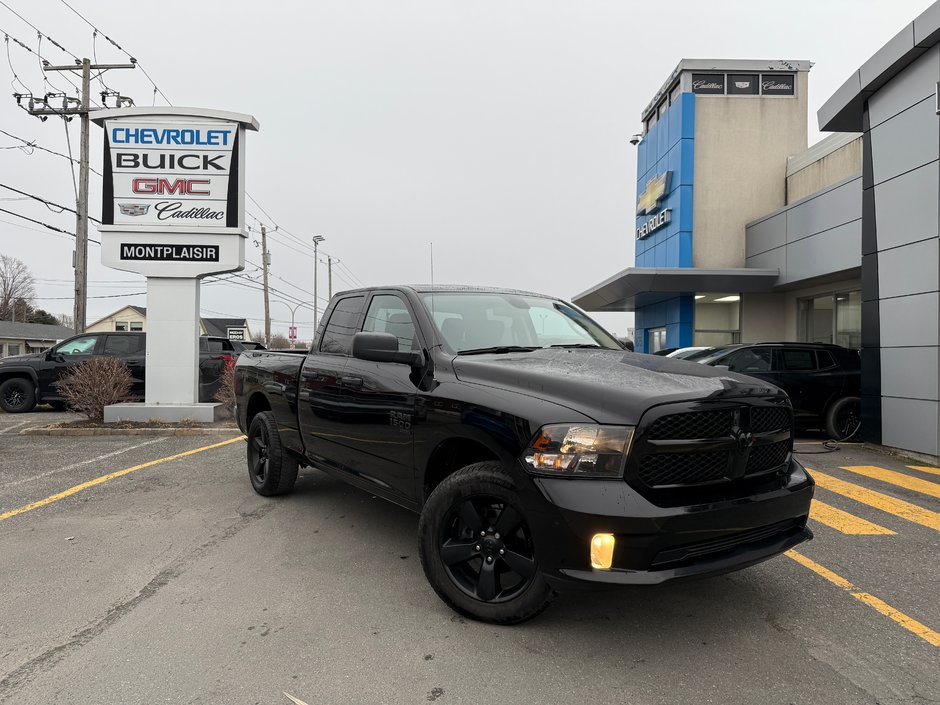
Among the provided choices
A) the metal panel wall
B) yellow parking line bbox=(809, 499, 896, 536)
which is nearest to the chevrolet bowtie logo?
the metal panel wall

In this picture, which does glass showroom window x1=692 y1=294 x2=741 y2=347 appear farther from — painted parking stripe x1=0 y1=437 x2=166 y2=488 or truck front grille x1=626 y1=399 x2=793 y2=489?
truck front grille x1=626 y1=399 x2=793 y2=489

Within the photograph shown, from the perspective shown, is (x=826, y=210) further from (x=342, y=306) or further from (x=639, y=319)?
(x=342, y=306)

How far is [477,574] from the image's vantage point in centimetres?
306

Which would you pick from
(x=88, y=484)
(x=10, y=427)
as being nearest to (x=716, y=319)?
(x=88, y=484)

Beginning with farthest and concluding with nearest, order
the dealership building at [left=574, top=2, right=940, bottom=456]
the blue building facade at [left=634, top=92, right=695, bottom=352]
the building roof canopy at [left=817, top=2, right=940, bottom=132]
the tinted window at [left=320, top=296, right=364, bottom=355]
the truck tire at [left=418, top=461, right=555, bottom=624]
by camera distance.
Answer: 1. the blue building facade at [left=634, top=92, right=695, bottom=352]
2. the dealership building at [left=574, top=2, right=940, bottom=456]
3. the building roof canopy at [left=817, top=2, right=940, bottom=132]
4. the tinted window at [left=320, top=296, right=364, bottom=355]
5. the truck tire at [left=418, top=461, right=555, bottom=624]

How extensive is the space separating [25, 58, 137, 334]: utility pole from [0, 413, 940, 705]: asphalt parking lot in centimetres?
1641

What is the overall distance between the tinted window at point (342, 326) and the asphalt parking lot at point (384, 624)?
1.44 m

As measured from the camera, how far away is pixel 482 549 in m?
2.94

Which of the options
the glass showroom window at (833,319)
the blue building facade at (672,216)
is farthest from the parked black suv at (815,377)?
the blue building facade at (672,216)

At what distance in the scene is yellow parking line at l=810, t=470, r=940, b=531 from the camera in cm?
512

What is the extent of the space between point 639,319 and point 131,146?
20.1m

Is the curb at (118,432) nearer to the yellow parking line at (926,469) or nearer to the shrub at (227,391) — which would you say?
the shrub at (227,391)

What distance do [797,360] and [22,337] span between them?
56428mm

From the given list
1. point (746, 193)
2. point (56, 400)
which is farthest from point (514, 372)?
point (746, 193)
